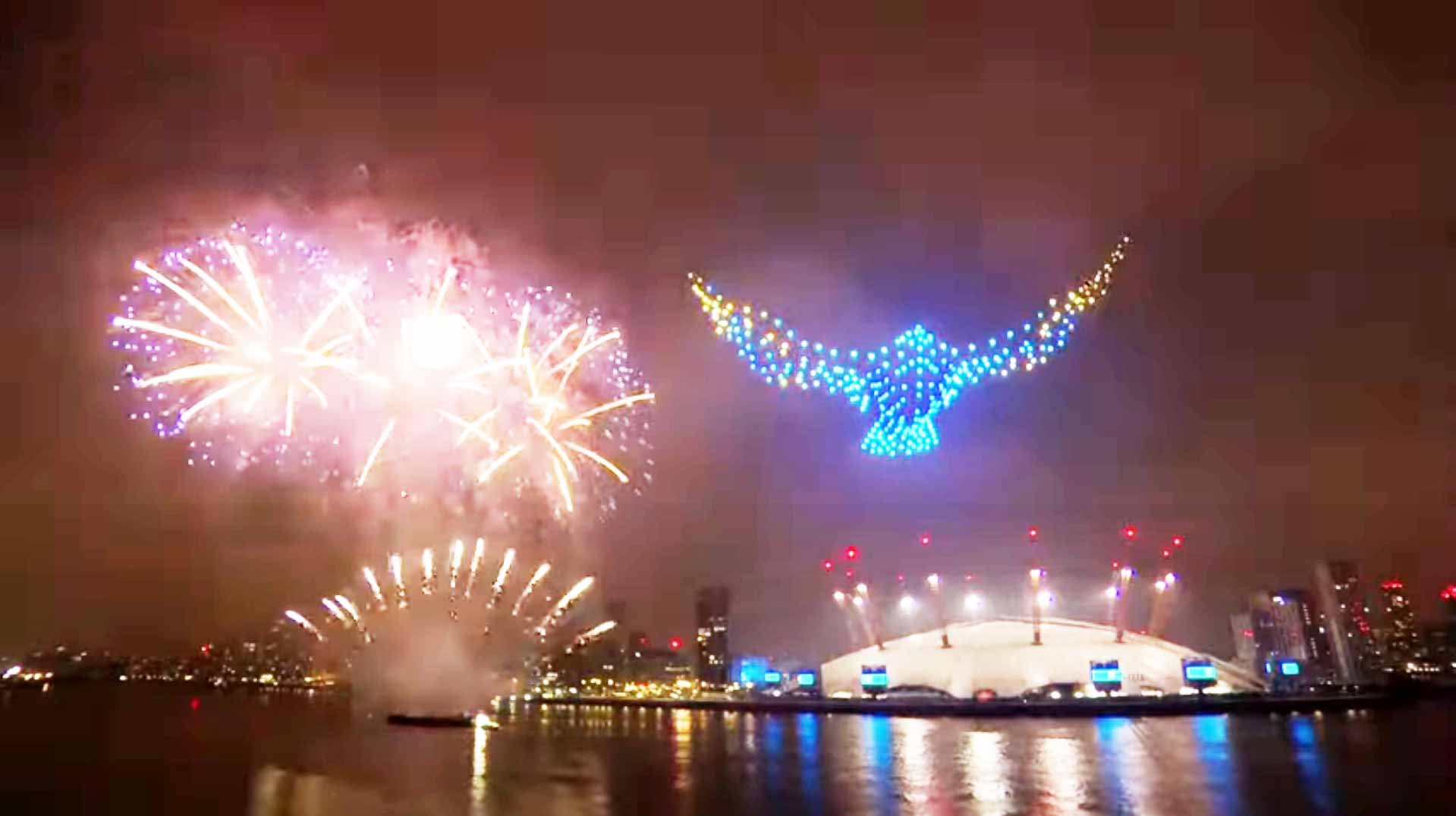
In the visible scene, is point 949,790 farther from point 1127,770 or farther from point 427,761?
point 427,761

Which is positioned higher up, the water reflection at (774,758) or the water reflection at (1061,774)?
the water reflection at (774,758)

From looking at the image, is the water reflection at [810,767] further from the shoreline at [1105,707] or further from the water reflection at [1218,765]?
the shoreline at [1105,707]

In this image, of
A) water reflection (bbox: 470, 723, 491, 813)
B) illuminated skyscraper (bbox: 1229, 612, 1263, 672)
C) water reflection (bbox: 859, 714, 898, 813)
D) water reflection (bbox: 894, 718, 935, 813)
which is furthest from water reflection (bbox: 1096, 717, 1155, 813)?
illuminated skyscraper (bbox: 1229, 612, 1263, 672)

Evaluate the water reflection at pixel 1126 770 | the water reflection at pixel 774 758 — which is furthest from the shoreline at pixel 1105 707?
the water reflection at pixel 1126 770

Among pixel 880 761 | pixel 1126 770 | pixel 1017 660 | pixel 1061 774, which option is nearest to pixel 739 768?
pixel 880 761

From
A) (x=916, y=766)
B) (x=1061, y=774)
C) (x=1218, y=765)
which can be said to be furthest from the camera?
(x=1218, y=765)

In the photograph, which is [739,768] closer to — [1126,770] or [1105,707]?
[1126,770]
